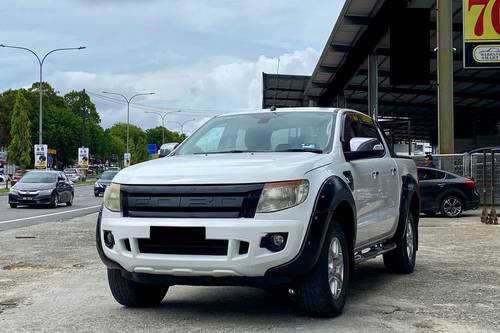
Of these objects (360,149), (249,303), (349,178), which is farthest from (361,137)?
(249,303)

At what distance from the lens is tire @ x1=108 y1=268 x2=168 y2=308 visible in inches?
235

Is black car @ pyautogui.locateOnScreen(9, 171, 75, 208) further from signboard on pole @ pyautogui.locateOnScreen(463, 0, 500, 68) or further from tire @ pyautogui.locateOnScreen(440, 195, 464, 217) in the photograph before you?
signboard on pole @ pyautogui.locateOnScreen(463, 0, 500, 68)

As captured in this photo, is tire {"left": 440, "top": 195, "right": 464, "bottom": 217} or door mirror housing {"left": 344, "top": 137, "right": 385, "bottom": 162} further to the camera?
tire {"left": 440, "top": 195, "right": 464, "bottom": 217}

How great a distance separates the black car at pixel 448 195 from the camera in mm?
18141

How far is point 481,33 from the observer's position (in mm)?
20250

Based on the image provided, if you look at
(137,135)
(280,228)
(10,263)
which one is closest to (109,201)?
(280,228)

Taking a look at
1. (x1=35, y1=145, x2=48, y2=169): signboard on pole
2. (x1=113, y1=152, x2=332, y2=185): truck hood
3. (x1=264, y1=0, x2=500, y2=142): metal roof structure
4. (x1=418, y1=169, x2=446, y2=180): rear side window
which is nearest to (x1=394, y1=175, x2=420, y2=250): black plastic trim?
(x1=113, y1=152, x2=332, y2=185): truck hood

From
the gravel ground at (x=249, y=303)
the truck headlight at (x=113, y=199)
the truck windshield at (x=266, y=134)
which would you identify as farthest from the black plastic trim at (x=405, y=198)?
the truck headlight at (x=113, y=199)

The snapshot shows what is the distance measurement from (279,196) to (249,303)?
5.43 ft

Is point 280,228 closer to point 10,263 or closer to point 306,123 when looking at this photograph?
point 306,123

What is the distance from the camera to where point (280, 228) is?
5.04 meters

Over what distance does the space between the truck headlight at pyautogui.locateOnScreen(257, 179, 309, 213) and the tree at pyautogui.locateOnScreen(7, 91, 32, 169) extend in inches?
2979

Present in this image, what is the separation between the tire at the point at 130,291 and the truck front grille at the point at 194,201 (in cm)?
84

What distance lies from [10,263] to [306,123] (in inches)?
207
